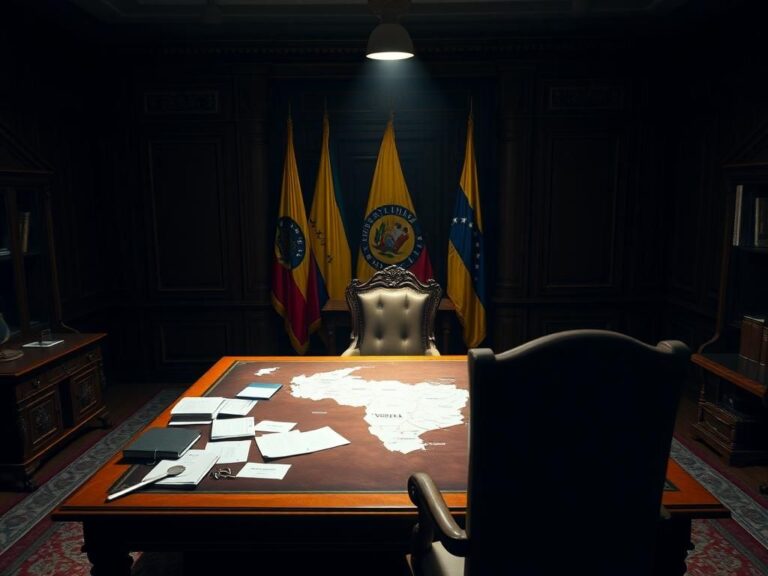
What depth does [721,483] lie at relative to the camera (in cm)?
276

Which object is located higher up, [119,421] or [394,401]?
[394,401]

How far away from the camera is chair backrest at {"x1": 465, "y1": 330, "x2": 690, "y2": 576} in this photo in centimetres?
99

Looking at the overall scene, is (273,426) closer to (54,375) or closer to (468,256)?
(54,375)

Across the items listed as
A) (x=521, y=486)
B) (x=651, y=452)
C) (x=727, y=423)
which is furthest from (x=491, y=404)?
(x=727, y=423)

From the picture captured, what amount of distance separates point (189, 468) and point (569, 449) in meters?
0.99

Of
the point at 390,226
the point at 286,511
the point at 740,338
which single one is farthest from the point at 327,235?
the point at 286,511

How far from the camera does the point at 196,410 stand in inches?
75.6

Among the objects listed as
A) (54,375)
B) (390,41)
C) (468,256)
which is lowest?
(54,375)

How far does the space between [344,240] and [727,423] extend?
2.63 metres

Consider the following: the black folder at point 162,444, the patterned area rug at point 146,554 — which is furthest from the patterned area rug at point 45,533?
the black folder at point 162,444

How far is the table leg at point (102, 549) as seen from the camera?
4.45 feet

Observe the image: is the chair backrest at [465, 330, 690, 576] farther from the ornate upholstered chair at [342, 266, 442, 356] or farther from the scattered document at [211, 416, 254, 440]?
the ornate upholstered chair at [342, 266, 442, 356]

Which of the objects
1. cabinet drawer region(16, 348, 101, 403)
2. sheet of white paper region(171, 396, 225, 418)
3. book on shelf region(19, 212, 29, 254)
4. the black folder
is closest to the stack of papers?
sheet of white paper region(171, 396, 225, 418)

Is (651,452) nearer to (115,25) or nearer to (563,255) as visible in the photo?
(563,255)
